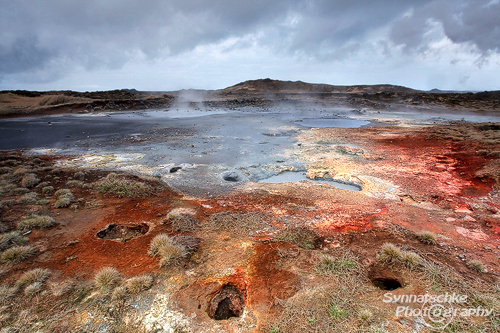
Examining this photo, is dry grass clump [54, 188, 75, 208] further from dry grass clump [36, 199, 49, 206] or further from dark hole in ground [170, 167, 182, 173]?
dark hole in ground [170, 167, 182, 173]

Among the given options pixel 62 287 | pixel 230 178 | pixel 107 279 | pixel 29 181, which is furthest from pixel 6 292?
pixel 230 178

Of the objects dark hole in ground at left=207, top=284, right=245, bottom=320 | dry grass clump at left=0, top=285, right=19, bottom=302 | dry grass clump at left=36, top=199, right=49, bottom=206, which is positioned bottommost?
dark hole in ground at left=207, top=284, right=245, bottom=320

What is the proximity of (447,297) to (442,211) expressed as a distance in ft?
12.7

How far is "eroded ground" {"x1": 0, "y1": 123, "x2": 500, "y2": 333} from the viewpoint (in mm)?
3361

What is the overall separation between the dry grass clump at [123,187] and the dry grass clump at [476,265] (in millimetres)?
8080

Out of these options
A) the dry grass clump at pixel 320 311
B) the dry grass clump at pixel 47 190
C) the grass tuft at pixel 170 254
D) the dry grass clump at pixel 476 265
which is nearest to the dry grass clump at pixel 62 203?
the dry grass clump at pixel 47 190

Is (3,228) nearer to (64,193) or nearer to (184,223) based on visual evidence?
(64,193)

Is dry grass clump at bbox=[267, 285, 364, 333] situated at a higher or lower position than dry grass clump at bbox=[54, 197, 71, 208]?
lower

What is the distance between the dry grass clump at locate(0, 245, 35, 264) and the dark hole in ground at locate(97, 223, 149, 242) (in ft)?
3.97

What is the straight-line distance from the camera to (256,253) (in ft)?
15.4

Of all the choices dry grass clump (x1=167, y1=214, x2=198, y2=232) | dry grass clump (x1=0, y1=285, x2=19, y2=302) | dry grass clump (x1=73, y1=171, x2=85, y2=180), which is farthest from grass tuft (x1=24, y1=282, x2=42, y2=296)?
dry grass clump (x1=73, y1=171, x2=85, y2=180)

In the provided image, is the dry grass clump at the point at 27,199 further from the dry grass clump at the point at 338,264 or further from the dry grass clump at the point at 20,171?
the dry grass clump at the point at 338,264

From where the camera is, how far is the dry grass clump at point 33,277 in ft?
12.8

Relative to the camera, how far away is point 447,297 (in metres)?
3.55
